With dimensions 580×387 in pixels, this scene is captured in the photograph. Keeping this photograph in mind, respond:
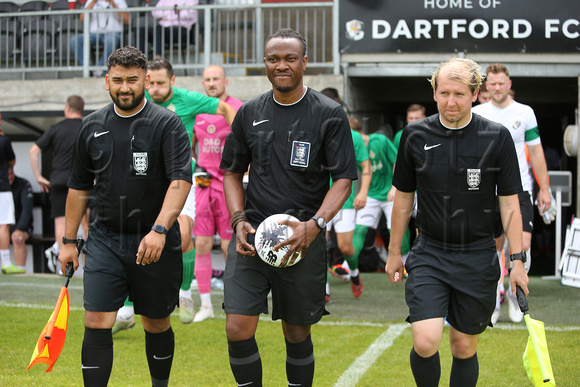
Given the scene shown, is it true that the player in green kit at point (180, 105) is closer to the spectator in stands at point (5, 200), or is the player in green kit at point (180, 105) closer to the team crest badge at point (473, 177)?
the team crest badge at point (473, 177)

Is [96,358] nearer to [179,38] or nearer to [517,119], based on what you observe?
[517,119]

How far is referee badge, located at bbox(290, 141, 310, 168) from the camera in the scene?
4.16 metres

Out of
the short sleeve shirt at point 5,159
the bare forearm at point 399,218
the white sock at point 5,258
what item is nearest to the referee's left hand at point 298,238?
the bare forearm at point 399,218

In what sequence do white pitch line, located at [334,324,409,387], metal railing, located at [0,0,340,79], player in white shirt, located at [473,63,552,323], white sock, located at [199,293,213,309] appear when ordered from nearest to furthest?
white pitch line, located at [334,324,409,387]
player in white shirt, located at [473,63,552,323]
white sock, located at [199,293,213,309]
metal railing, located at [0,0,340,79]

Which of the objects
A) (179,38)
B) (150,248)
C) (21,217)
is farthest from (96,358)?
(179,38)

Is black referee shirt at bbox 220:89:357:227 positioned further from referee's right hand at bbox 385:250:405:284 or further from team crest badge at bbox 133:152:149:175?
team crest badge at bbox 133:152:149:175

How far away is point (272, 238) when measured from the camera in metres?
3.98

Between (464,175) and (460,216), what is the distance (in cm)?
22

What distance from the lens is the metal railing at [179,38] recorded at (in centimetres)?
1212

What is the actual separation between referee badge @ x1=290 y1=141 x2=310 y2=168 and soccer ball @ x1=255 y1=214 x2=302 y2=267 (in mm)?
→ 325

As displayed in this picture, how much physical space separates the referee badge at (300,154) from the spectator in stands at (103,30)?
29.2 ft

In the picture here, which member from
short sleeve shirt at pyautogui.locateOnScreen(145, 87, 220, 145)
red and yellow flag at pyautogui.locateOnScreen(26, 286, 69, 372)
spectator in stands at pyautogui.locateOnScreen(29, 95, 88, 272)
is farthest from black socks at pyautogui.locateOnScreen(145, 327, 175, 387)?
spectator in stands at pyautogui.locateOnScreen(29, 95, 88, 272)

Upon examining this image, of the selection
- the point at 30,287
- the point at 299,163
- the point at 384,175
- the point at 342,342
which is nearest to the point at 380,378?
the point at 342,342

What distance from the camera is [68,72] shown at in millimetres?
13188
